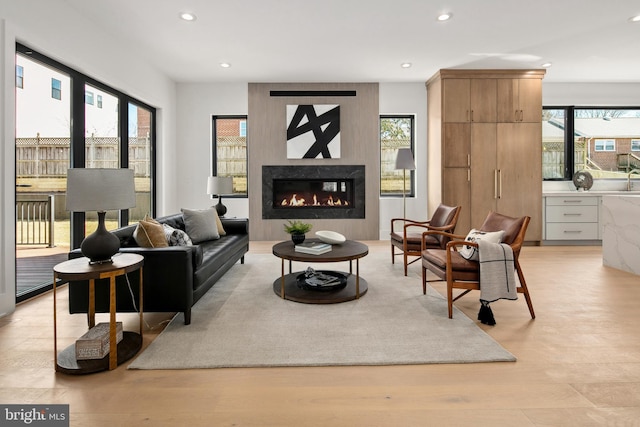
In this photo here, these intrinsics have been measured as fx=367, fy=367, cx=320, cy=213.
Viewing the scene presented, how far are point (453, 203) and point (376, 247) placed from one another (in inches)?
57.7

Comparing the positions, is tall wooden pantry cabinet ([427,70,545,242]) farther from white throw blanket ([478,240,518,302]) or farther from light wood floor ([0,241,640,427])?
light wood floor ([0,241,640,427])

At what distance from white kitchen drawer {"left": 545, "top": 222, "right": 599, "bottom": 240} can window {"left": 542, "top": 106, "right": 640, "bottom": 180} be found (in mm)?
1012

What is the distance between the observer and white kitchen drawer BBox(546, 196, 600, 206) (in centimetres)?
597

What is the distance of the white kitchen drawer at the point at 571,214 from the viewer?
598 cm

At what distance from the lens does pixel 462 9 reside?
3.82 metres

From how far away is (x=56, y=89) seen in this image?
3.71 m

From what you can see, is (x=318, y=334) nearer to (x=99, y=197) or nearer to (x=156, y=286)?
(x=156, y=286)

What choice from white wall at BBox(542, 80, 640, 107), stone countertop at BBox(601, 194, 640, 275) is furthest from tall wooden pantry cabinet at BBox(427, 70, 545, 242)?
stone countertop at BBox(601, 194, 640, 275)

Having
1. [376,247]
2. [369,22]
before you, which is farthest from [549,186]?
[369,22]

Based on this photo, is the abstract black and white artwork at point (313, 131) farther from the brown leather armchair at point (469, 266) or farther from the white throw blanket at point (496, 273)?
the white throw blanket at point (496, 273)

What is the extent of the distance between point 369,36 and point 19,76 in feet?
12.0

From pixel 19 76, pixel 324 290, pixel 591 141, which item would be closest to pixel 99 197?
pixel 324 290

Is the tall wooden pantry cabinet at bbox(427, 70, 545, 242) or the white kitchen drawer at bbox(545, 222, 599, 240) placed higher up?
the tall wooden pantry cabinet at bbox(427, 70, 545, 242)

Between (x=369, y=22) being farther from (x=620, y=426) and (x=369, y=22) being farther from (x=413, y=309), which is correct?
(x=620, y=426)
